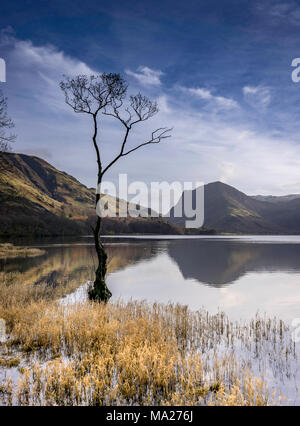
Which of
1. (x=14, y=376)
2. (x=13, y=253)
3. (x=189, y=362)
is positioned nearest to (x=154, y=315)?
(x=189, y=362)

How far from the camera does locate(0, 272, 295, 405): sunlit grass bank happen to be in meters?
6.99

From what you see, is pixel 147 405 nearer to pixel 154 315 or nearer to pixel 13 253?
pixel 154 315

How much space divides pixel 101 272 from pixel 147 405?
12.5m

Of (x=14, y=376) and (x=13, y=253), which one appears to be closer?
(x=14, y=376)

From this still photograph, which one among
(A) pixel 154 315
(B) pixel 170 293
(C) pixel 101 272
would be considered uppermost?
(C) pixel 101 272

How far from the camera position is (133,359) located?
8125 millimetres

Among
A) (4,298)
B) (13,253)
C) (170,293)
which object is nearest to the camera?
(4,298)

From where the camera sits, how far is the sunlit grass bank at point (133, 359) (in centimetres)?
699

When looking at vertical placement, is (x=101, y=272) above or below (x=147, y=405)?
above

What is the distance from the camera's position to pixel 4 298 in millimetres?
14875
